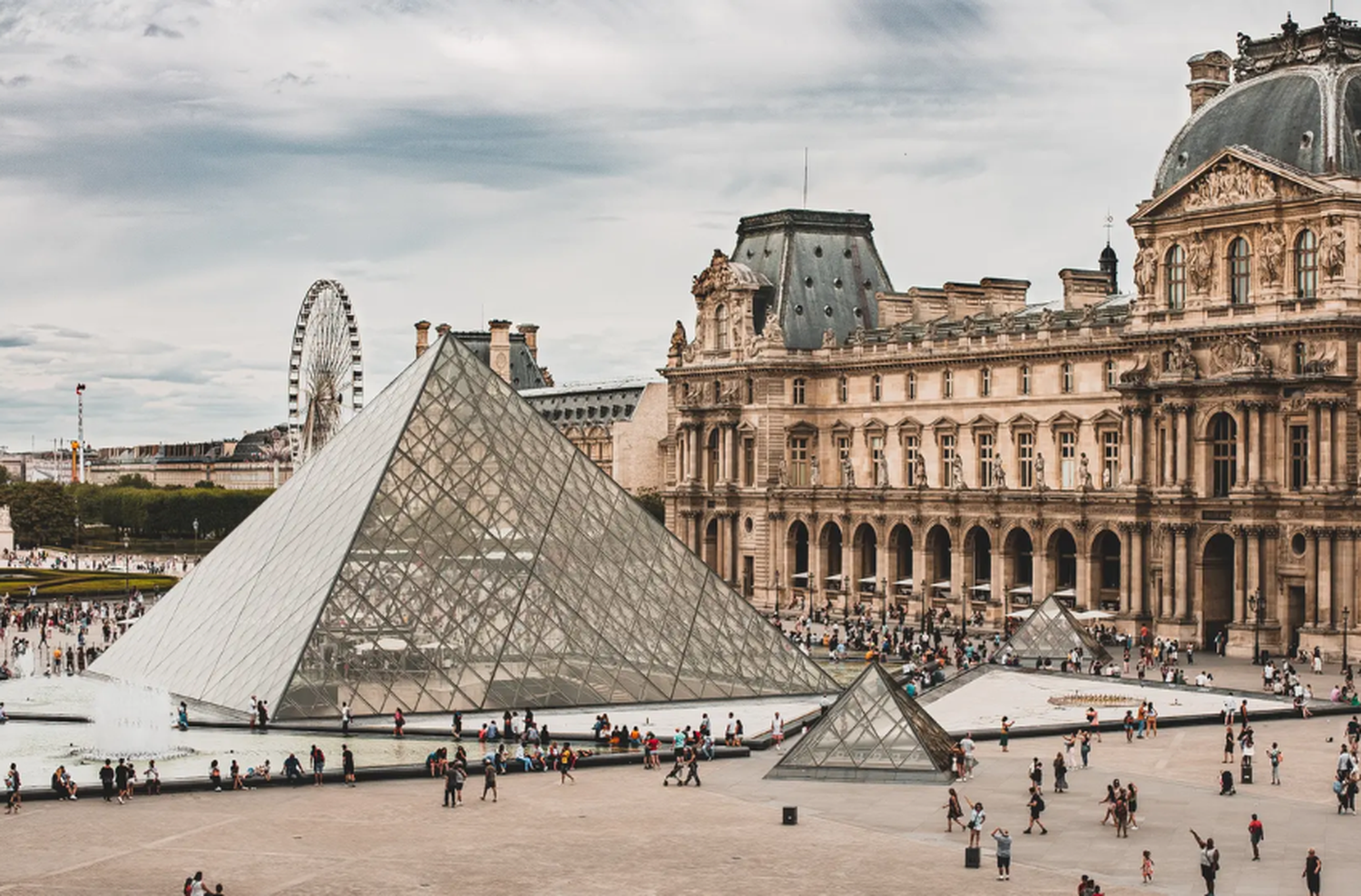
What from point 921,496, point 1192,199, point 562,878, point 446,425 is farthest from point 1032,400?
point 562,878

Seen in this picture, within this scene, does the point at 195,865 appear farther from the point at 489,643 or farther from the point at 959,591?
the point at 959,591

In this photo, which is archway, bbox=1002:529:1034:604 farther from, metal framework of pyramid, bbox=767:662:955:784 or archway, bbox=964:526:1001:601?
metal framework of pyramid, bbox=767:662:955:784

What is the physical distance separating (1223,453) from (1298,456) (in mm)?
2704

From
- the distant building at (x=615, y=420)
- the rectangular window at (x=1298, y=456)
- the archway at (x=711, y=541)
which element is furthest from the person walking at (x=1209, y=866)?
the distant building at (x=615, y=420)

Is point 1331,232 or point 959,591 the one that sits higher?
point 1331,232

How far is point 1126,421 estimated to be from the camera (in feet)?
215

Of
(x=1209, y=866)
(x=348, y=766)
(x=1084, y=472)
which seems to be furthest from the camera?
(x=1084, y=472)

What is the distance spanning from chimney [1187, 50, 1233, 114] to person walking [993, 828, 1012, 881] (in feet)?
144

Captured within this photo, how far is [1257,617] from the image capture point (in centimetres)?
5997

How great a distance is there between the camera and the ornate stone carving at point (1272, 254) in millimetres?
60406

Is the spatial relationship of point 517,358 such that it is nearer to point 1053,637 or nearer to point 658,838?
point 1053,637

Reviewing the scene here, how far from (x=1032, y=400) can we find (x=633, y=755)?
3622cm

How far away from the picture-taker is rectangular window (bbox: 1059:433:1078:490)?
71375 millimetres

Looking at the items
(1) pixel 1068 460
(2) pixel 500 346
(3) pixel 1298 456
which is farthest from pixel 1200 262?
(2) pixel 500 346
